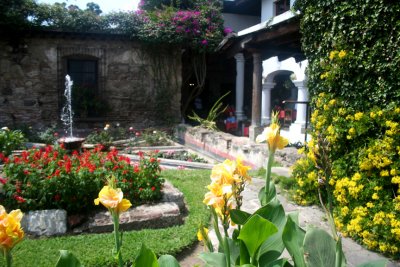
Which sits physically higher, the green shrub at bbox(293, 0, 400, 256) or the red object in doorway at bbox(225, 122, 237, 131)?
the green shrub at bbox(293, 0, 400, 256)

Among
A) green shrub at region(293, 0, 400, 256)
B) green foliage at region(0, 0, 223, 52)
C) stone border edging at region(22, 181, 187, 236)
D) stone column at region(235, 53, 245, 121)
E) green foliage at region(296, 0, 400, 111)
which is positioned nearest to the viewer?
green shrub at region(293, 0, 400, 256)

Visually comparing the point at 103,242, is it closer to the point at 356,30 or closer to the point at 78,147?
the point at 356,30

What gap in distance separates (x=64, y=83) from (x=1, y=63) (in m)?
1.85

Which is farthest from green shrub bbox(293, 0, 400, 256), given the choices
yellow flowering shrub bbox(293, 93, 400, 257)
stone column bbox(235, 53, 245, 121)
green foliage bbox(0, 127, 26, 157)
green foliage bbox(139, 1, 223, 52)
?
stone column bbox(235, 53, 245, 121)

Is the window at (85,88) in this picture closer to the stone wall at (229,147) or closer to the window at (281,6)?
the stone wall at (229,147)

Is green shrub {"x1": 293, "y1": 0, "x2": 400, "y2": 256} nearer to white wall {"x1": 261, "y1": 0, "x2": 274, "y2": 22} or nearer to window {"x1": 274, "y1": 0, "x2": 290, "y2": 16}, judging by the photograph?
window {"x1": 274, "y1": 0, "x2": 290, "y2": 16}

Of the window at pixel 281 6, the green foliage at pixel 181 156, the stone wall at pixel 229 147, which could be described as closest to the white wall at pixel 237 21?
the window at pixel 281 6

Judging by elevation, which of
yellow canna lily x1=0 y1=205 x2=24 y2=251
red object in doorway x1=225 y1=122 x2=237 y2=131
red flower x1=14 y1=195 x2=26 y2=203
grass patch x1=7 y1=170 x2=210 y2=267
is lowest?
grass patch x1=7 y1=170 x2=210 y2=267

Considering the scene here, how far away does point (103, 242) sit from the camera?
3086 millimetres

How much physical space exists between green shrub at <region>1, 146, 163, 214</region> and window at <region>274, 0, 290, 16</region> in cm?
1065

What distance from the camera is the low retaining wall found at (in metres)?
6.42

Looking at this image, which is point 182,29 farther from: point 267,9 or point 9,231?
point 9,231

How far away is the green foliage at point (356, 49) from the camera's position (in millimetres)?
3115

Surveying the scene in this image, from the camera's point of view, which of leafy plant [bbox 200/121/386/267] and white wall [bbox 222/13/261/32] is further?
white wall [bbox 222/13/261/32]
